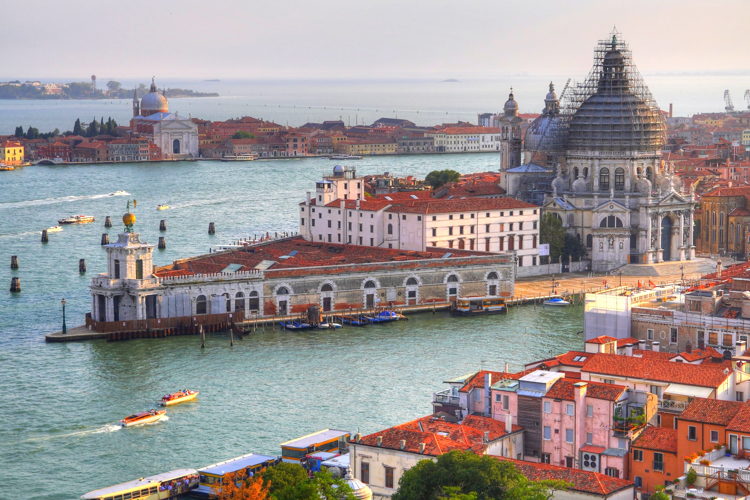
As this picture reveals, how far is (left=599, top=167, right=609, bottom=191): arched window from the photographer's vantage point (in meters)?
51.0

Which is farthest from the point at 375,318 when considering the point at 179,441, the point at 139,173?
the point at 139,173

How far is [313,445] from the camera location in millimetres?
23297

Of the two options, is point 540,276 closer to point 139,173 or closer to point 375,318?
point 375,318

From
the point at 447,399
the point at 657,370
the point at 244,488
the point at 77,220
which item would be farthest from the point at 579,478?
the point at 77,220

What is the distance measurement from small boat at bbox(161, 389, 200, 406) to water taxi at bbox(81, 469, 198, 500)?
19.2 ft

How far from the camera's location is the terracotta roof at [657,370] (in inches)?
852

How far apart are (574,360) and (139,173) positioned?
82.6 meters

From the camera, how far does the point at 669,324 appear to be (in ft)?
86.8

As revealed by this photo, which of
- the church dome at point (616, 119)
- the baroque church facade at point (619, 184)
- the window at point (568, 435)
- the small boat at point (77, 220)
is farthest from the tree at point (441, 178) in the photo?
the window at point (568, 435)

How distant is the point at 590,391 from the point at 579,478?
2450 mm

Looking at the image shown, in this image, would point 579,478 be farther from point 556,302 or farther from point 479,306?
point 556,302

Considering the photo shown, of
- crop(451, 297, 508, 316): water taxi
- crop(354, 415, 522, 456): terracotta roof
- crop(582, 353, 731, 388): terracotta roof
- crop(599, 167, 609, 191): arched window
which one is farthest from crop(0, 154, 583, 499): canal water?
crop(599, 167, 609, 191): arched window

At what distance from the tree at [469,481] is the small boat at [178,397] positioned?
35.4 feet

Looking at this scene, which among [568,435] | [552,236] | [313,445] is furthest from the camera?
[552,236]
